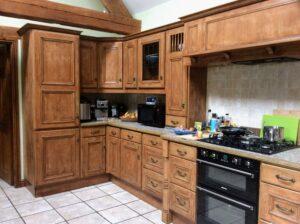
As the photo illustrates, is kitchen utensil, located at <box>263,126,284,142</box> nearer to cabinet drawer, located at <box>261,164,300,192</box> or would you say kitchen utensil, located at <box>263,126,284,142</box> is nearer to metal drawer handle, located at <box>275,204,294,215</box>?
cabinet drawer, located at <box>261,164,300,192</box>

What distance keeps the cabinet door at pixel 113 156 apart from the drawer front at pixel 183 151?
1220 millimetres

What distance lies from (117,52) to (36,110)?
1461mm

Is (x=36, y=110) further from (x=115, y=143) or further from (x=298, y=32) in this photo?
(x=298, y=32)


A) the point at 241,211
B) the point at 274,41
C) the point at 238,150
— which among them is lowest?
the point at 241,211

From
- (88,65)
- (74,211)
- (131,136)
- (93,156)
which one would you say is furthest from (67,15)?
(74,211)

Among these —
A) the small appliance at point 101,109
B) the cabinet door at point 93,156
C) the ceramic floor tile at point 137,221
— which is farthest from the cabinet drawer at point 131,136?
the ceramic floor tile at point 137,221

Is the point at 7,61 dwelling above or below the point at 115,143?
above

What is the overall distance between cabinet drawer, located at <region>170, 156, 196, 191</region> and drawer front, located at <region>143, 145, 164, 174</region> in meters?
0.32

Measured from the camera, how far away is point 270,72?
258cm

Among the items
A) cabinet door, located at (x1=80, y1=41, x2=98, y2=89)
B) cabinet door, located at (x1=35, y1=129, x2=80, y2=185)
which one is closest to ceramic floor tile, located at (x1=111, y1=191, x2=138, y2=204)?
cabinet door, located at (x1=35, y1=129, x2=80, y2=185)

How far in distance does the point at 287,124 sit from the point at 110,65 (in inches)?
105

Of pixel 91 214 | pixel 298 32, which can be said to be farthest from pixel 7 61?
pixel 298 32

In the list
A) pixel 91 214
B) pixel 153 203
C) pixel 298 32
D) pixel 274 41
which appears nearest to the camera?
pixel 298 32

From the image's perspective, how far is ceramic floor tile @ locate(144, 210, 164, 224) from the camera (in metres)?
2.85
